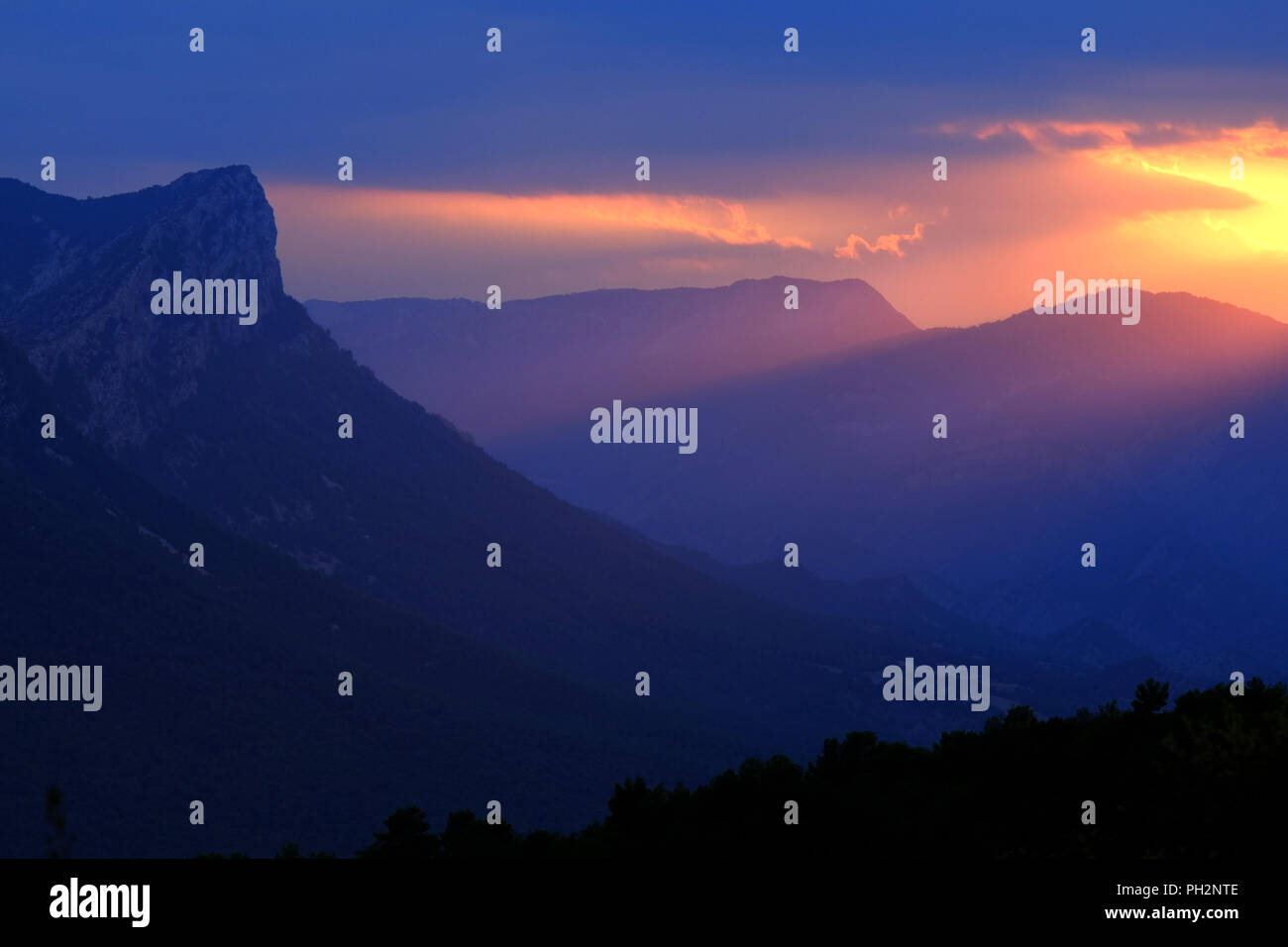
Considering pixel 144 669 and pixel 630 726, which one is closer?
pixel 144 669

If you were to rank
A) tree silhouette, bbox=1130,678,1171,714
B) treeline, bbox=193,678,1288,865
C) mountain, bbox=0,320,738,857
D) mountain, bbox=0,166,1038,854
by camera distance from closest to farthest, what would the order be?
treeline, bbox=193,678,1288,865 → tree silhouette, bbox=1130,678,1171,714 → mountain, bbox=0,320,738,857 → mountain, bbox=0,166,1038,854

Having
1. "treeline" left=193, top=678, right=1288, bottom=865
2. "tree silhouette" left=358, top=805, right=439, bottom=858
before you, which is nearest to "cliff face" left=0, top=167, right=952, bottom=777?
"treeline" left=193, top=678, right=1288, bottom=865

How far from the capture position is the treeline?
36.5 meters

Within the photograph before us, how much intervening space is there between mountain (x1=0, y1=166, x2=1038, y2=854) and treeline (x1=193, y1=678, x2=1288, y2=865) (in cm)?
5423

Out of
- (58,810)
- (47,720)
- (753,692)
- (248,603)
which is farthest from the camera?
(753,692)

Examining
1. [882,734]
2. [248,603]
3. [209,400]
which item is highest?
[209,400]

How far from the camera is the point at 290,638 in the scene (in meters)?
136

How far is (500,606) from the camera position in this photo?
584ft

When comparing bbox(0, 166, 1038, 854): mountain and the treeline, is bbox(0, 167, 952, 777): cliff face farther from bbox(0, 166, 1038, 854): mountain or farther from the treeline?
the treeline
